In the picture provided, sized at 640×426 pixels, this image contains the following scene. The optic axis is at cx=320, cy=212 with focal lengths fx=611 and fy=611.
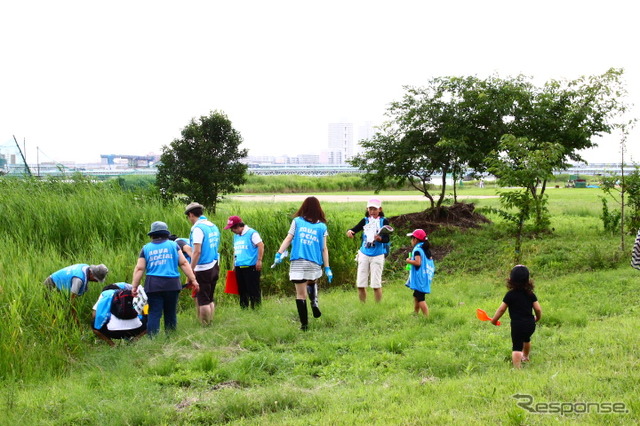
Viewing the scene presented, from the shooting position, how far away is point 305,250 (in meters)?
8.27

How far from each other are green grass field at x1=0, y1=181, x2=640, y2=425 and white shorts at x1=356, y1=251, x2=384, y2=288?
1.25 ft

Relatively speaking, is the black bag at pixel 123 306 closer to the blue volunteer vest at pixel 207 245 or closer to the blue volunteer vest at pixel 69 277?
the blue volunteer vest at pixel 69 277

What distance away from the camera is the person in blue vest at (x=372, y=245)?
31.1 ft

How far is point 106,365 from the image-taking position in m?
7.13

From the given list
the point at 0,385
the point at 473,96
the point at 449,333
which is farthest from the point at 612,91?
the point at 0,385

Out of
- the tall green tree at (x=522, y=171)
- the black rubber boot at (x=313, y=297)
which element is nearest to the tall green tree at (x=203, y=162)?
the tall green tree at (x=522, y=171)

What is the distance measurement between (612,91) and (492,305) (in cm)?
962

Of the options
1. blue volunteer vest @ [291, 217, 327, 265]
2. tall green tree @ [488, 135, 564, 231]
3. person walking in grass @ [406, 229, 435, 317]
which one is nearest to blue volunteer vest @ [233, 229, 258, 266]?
blue volunteer vest @ [291, 217, 327, 265]

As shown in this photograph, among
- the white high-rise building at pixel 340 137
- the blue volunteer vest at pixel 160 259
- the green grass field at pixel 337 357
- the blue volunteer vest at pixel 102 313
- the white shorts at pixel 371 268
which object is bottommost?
the green grass field at pixel 337 357

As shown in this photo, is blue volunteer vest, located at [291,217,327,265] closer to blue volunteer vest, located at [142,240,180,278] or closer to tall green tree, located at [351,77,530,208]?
blue volunteer vest, located at [142,240,180,278]

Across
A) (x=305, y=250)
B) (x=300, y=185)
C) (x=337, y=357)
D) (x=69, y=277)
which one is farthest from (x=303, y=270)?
(x=300, y=185)

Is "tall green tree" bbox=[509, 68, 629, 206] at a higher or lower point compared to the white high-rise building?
lower

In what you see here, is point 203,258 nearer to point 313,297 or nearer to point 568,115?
point 313,297

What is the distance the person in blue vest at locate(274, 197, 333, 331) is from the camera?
27.1 feet
